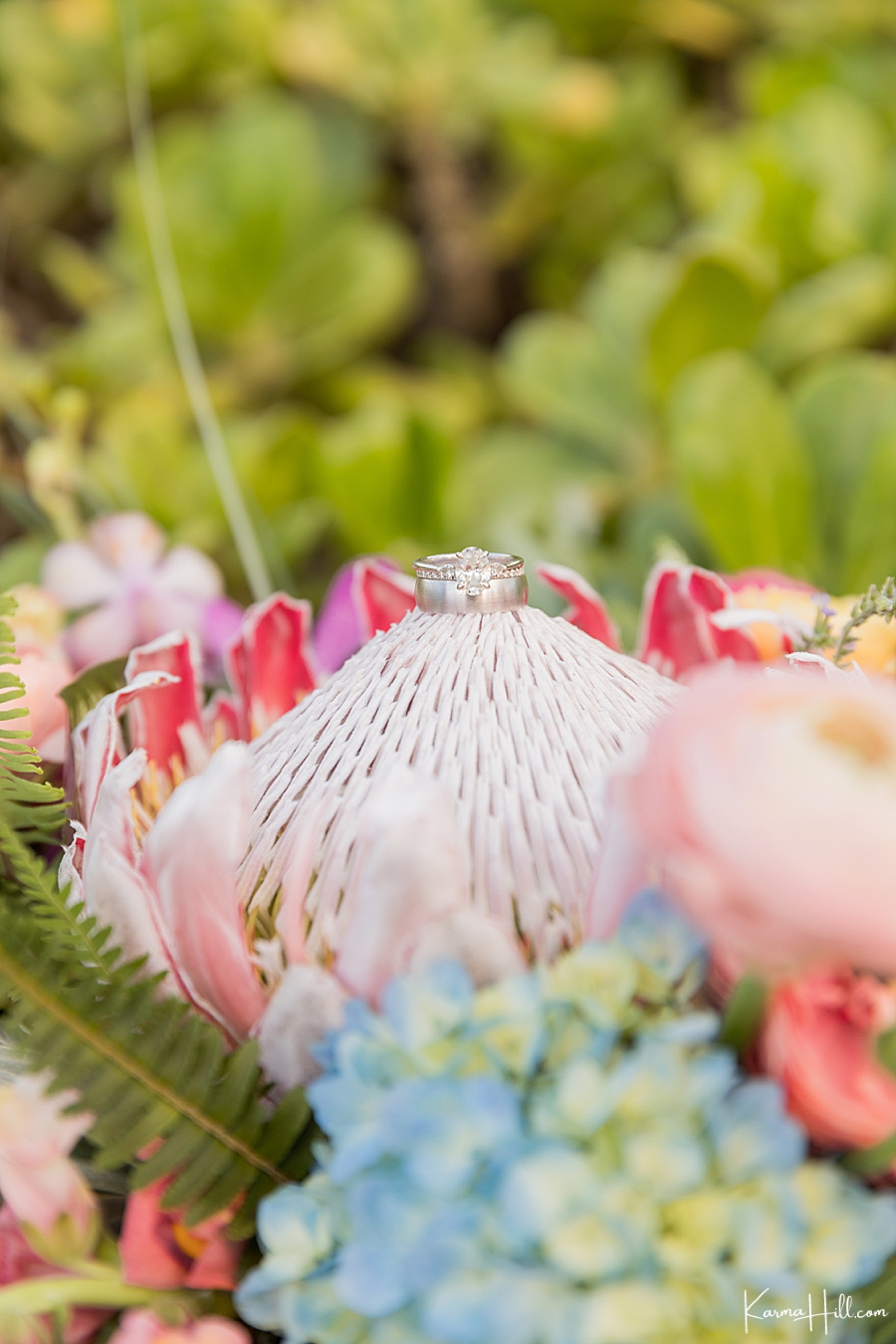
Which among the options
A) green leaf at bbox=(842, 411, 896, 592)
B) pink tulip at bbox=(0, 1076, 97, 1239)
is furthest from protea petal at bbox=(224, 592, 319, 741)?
green leaf at bbox=(842, 411, 896, 592)

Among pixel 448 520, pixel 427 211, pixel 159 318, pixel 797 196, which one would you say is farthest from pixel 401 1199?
pixel 427 211

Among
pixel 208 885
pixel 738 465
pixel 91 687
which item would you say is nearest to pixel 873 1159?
pixel 208 885

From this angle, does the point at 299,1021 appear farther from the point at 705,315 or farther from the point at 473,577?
the point at 705,315

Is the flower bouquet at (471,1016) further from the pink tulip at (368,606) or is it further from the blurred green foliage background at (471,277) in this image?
the blurred green foliage background at (471,277)

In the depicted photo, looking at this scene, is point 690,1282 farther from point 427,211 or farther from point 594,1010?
point 427,211

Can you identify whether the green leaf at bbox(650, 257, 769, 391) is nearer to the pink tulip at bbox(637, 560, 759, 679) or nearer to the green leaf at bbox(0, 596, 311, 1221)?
the pink tulip at bbox(637, 560, 759, 679)

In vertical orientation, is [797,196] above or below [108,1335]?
above
